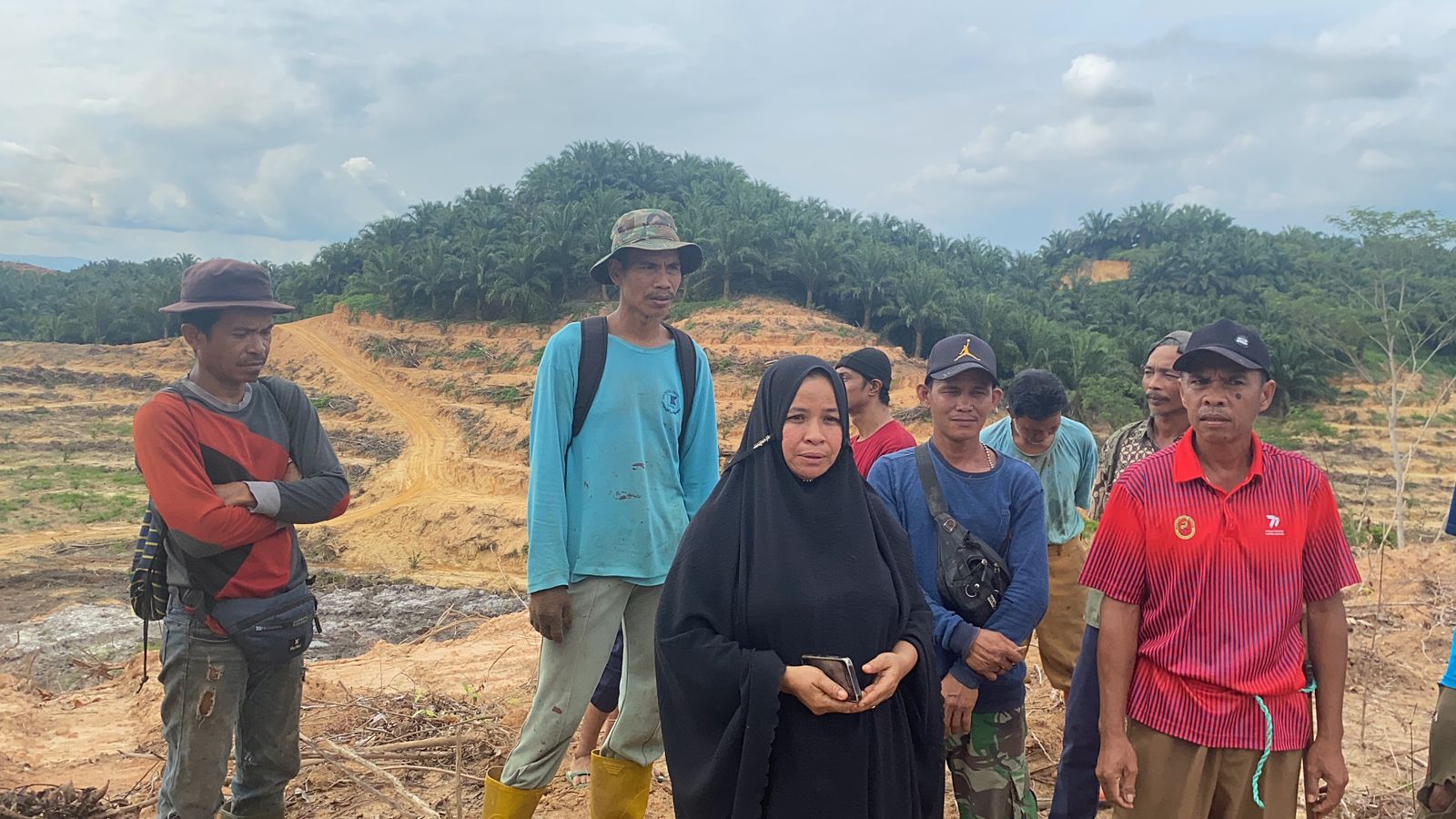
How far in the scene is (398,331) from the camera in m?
23.8

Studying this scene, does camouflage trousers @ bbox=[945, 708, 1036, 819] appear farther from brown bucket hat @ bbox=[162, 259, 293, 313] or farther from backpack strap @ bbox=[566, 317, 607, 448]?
brown bucket hat @ bbox=[162, 259, 293, 313]

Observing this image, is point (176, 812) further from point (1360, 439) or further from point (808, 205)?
point (808, 205)

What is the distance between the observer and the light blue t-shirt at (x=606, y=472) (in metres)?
2.71

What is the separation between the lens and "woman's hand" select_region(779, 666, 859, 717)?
1.97m

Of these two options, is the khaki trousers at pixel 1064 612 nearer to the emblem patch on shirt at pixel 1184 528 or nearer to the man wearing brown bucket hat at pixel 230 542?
the emblem patch on shirt at pixel 1184 528

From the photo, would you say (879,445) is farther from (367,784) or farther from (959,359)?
(367,784)

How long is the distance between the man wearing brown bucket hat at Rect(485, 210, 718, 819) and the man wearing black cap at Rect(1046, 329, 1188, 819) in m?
1.29

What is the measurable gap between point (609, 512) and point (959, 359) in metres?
1.22

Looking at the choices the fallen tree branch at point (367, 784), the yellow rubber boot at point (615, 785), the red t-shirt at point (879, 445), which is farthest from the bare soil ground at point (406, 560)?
the red t-shirt at point (879, 445)

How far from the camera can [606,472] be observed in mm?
2801

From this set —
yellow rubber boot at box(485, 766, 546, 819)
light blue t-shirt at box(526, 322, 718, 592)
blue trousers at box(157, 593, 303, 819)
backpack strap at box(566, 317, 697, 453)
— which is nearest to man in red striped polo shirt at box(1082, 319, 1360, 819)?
light blue t-shirt at box(526, 322, 718, 592)

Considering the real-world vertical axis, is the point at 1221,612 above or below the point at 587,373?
below

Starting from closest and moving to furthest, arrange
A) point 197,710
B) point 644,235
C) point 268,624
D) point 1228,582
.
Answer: point 1228,582
point 197,710
point 268,624
point 644,235

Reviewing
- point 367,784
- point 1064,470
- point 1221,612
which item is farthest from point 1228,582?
point 367,784
